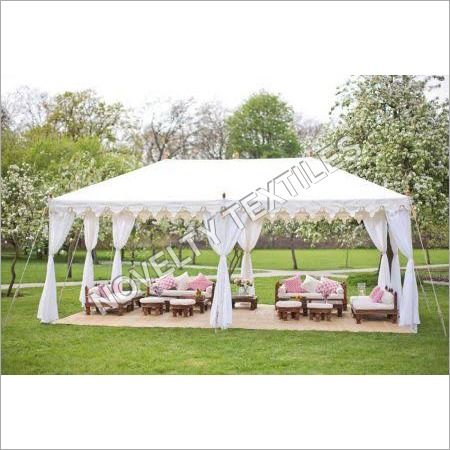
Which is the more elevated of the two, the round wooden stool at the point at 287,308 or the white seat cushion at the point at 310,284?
the white seat cushion at the point at 310,284

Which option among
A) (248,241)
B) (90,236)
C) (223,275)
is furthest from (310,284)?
(90,236)

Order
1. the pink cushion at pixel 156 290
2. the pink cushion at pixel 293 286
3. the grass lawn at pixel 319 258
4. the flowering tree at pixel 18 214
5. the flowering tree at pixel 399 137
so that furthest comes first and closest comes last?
the grass lawn at pixel 319 258 < the flowering tree at pixel 399 137 < the flowering tree at pixel 18 214 < the pink cushion at pixel 156 290 < the pink cushion at pixel 293 286

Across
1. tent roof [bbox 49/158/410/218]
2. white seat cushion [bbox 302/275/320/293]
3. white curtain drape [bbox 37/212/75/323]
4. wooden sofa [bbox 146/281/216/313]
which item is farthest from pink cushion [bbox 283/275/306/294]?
white curtain drape [bbox 37/212/75/323]

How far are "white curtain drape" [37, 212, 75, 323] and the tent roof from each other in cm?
27

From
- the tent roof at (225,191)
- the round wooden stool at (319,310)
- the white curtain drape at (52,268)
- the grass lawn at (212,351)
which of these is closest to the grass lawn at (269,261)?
the white curtain drape at (52,268)

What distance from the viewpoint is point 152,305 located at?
1024 cm

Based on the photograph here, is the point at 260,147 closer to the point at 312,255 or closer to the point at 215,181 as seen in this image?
the point at 312,255

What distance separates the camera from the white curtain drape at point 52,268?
9484mm

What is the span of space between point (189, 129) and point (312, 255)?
10516mm

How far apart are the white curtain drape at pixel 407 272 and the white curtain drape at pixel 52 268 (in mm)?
5696

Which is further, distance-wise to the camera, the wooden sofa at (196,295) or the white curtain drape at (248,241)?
the white curtain drape at (248,241)

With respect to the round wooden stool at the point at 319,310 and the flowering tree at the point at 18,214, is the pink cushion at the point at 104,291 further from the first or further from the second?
the round wooden stool at the point at 319,310

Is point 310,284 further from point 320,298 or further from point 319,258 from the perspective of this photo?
point 319,258
